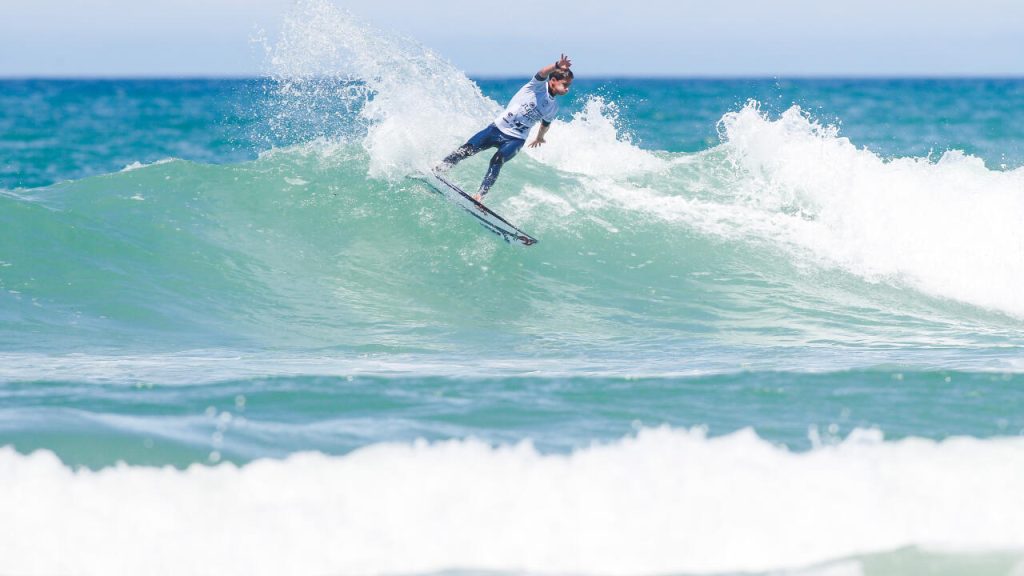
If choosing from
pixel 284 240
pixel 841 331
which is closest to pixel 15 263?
pixel 284 240

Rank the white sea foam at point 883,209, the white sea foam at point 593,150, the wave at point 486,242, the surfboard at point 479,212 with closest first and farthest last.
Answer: the wave at point 486,242
the surfboard at point 479,212
the white sea foam at point 883,209
the white sea foam at point 593,150

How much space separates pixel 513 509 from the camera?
614cm

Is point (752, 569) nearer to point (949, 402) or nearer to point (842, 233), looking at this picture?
point (949, 402)

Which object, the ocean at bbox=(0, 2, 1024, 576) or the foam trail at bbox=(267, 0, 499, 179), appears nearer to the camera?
the ocean at bbox=(0, 2, 1024, 576)

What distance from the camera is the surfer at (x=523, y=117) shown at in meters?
11.6

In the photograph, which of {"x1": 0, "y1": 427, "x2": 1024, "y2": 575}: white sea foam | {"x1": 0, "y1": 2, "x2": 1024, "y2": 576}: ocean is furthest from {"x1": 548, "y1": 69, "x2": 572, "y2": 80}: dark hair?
{"x1": 0, "y1": 427, "x2": 1024, "y2": 575}: white sea foam

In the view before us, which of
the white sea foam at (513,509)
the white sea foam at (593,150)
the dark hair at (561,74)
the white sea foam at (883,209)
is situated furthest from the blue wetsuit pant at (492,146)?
the white sea foam at (513,509)

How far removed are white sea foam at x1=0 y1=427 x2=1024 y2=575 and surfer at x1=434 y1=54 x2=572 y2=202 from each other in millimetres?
5703

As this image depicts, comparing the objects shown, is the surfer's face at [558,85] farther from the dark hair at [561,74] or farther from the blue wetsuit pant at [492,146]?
the blue wetsuit pant at [492,146]

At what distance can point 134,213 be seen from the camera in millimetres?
13203

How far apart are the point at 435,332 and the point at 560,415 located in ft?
10.6

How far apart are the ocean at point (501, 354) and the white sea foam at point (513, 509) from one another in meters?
0.02

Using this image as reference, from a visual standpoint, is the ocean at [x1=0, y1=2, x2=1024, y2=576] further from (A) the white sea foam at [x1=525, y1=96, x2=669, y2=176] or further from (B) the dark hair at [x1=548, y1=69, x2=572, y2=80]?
(B) the dark hair at [x1=548, y1=69, x2=572, y2=80]

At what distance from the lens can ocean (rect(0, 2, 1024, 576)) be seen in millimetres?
5941
